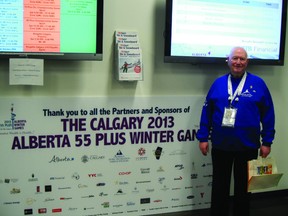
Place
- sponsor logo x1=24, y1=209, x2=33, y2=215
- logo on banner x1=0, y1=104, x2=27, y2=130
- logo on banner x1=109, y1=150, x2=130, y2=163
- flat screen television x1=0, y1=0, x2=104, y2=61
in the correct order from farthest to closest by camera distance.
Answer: logo on banner x1=109, y1=150, x2=130, y2=163 → sponsor logo x1=24, y1=209, x2=33, y2=215 → logo on banner x1=0, y1=104, x2=27, y2=130 → flat screen television x1=0, y1=0, x2=104, y2=61

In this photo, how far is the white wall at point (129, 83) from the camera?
2.45 metres

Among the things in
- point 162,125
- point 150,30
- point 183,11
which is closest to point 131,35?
point 150,30

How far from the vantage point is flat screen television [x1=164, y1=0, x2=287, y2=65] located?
2561 millimetres

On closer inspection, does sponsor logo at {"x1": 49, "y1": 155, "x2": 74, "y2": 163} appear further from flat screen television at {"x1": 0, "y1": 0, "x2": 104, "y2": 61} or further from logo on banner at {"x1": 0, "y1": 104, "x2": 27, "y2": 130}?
flat screen television at {"x1": 0, "y1": 0, "x2": 104, "y2": 61}

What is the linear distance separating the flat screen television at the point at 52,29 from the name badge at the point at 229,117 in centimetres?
98

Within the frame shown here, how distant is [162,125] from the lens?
2.73m

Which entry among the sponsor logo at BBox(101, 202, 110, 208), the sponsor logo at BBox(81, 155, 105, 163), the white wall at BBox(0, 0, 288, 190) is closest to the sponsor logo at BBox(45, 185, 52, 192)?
the sponsor logo at BBox(81, 155, 105, 163)

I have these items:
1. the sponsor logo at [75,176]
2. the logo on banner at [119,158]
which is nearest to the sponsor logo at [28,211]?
the sponsor logo at [75,176]

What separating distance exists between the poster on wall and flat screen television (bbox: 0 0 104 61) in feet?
1.15

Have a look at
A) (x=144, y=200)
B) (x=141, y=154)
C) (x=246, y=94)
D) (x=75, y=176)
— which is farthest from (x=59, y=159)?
(x=246, y=94)

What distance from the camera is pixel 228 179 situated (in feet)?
8.45

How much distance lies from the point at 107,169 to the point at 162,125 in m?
0.56

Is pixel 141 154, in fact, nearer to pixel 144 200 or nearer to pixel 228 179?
pixel 144 200

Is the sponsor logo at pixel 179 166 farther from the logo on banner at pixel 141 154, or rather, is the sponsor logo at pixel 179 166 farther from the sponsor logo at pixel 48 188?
the sponsor logo at pixel 48 188
